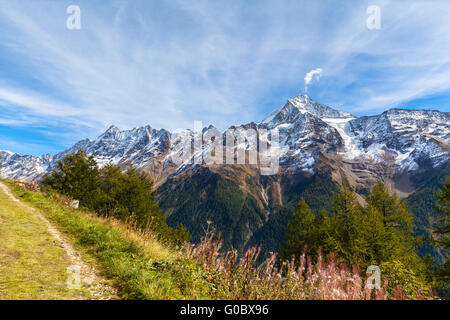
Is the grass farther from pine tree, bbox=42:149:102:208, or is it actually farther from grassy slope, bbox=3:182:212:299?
pine tree, bbox=42:149:102:208

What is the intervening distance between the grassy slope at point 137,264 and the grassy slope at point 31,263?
76 cm

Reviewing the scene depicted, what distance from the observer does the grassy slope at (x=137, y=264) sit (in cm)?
453

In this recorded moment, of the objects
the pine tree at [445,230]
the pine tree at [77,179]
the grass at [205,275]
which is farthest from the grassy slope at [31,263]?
the pine tree at [445,230]

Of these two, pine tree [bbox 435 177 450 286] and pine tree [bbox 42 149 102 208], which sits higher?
pine tree [bbox 42 149 102 208]

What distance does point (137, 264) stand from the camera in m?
6.01

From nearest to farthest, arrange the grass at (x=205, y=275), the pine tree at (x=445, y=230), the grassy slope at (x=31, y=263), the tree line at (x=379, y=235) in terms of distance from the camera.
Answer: the grassy slope at (x=31, y=263)
the grass at (x=205, y=275)
the pine tree at (x=445, y=230)
the tree line at (x=379, y=235)

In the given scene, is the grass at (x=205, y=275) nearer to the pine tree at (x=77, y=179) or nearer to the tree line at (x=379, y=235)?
the tree line at (x=379, y=235)

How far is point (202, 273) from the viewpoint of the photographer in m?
5.41

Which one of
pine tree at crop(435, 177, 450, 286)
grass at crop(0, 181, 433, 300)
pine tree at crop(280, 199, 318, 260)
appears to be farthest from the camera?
pine tree at crop(280, 199, 318, 260)

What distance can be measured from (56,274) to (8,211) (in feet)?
25.7

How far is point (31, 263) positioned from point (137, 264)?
2.60 metres

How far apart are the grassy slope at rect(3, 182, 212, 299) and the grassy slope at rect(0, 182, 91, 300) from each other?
30.1 inches

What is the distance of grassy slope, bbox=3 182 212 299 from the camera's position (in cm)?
453

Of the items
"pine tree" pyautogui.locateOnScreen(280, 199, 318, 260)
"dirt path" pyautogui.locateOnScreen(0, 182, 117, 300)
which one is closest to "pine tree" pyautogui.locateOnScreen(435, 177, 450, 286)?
"pine tree" pyautogui.locateOnScreen(280, 199, 318, 260)
